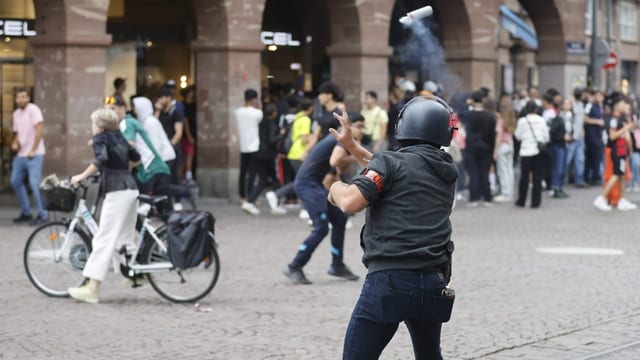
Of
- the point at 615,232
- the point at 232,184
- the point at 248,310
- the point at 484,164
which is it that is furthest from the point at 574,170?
the point at 248,310

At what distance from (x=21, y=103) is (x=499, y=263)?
714 cm

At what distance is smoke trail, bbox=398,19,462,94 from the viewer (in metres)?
29.1

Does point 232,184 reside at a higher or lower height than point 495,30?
lower

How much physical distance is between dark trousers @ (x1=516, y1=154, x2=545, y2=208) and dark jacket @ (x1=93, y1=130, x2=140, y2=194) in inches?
443

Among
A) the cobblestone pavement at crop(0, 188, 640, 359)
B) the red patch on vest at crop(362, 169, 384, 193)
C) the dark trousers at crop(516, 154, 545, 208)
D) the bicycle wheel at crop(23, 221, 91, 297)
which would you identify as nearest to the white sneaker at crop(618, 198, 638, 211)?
the dark trousers at crop(516, 154, 545, 208)

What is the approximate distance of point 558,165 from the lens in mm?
25078

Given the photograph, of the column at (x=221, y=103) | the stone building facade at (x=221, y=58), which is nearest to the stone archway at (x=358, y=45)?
the stone building facade at (x=221, y=58)

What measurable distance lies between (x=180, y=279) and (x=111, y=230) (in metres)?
0.68

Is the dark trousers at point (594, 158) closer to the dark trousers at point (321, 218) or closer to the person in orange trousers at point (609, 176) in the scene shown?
the person in orange trousers at point (609, 176)

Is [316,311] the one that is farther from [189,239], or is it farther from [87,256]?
[87,256]

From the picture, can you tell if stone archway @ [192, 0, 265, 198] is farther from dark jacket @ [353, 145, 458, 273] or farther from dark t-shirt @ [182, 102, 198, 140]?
dark jacket @ [353, 145, 458, 273]

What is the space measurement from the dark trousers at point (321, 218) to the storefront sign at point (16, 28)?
10.7 metres

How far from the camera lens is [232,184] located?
23.1m

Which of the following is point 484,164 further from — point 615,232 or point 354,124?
point 354,124
